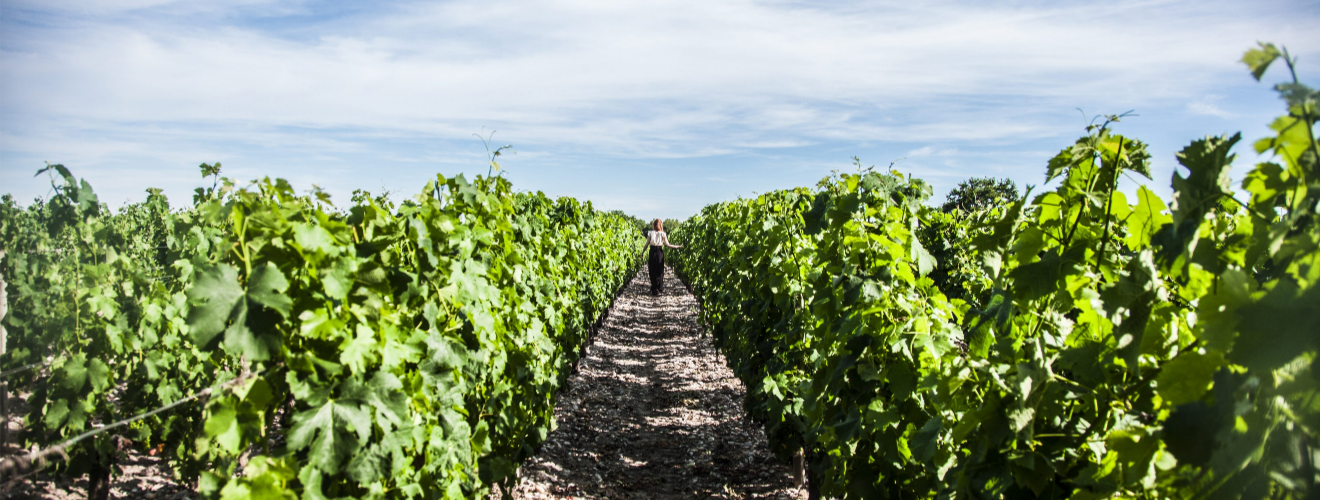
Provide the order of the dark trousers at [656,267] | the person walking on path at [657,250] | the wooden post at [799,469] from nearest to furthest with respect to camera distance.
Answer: the wooden post at [799,469], the person walking on path at [657,250], the dark trousers at [656,267]

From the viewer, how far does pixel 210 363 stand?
13.7 ft

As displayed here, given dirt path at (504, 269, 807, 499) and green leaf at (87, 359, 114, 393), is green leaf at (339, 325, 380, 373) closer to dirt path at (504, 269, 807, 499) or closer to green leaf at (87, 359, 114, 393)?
green leaf at (87, 359, 114, 393)

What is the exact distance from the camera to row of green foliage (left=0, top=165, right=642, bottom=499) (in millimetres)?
1796

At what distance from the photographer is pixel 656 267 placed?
1595cm

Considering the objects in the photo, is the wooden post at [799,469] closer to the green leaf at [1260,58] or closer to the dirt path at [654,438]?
the dirt path at [654,438]

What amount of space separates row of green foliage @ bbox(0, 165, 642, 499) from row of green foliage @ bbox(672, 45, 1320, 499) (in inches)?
62.1

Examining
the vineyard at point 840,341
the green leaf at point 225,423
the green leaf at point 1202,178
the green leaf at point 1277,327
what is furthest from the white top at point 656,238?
the green leaf at point 1277,327

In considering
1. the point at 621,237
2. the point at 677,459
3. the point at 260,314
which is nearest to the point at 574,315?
the point at 677,459

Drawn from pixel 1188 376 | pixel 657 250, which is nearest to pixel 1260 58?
pixel 1188 376

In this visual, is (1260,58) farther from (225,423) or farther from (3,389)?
(3,389)

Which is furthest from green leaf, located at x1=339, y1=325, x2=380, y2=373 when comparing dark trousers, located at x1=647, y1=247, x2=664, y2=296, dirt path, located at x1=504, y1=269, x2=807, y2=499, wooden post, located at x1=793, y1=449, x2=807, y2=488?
dark trousers, located at x1=647, y1=247, x2=664, y2=296

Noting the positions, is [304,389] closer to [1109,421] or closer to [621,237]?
[1109,421]

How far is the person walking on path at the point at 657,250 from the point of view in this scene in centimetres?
1466

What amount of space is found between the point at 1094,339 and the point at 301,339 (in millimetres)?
2076
